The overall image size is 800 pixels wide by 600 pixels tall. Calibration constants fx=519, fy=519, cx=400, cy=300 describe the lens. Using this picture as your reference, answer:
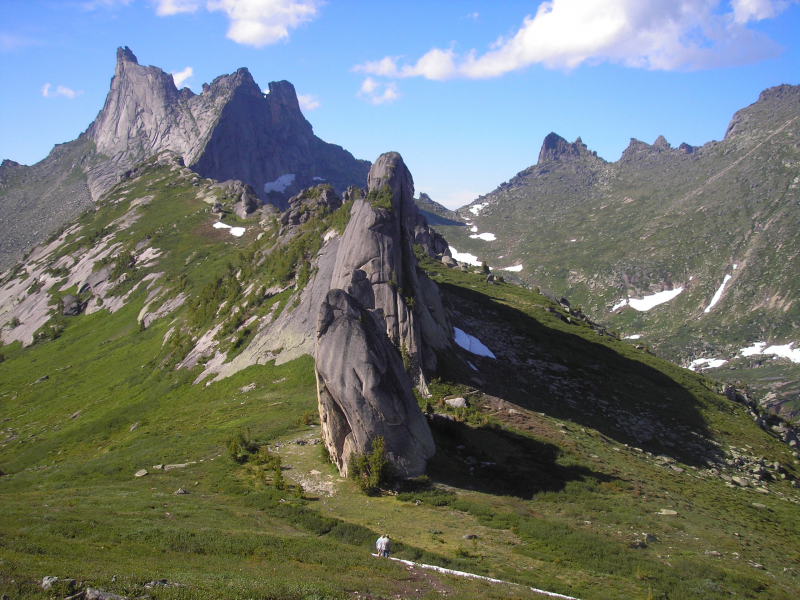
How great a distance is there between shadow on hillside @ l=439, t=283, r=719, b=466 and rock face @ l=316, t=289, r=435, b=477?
12851 mm

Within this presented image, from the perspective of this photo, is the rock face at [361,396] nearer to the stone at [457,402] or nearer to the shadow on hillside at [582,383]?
the stone at [457,402]

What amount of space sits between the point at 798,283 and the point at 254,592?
222 m

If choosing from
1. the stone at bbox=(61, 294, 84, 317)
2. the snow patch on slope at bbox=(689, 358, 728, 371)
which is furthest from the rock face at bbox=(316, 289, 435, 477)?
the snow patch on slope at bbox=(689, 358, 728, 371)

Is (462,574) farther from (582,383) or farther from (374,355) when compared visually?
(582,383)

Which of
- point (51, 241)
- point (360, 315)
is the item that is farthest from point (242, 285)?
point (51, 241)

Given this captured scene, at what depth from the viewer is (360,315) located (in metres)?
35.3

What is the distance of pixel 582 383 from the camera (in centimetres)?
5578

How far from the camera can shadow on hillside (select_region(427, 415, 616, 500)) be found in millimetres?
32938

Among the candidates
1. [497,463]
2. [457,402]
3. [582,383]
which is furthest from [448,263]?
[497,463]

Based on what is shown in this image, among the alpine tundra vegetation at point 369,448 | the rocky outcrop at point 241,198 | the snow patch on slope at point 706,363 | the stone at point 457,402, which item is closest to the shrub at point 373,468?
the alpine tundra vegetation at point 369,448

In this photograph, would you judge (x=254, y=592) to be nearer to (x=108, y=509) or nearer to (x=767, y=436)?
(x=108, y=509)

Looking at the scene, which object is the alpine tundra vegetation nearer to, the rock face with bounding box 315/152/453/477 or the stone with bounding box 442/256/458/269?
the rock face with bounding box 315/152/453/477

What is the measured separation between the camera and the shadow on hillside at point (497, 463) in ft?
108

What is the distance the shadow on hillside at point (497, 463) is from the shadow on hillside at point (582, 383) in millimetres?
4699
